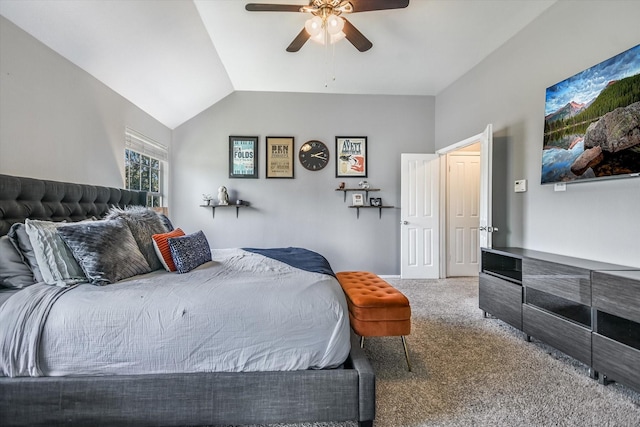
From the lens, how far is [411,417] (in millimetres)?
1528

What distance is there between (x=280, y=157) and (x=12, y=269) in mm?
3379

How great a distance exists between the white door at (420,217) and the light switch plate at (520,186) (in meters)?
1.43

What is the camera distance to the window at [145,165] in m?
3.52

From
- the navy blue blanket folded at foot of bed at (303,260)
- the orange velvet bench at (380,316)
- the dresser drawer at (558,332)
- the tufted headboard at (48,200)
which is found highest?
the tufted headboard at (48,200)

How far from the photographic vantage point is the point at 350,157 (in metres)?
4.62

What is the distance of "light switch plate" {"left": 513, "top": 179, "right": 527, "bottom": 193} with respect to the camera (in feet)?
9.64

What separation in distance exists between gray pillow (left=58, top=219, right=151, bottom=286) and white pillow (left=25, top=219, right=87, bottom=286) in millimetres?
39

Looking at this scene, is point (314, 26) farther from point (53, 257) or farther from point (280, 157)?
point (53, 257)

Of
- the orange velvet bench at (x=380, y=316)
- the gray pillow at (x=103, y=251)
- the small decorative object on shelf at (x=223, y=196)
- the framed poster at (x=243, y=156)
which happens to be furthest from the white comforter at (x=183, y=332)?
the framed poster at (x=243, y=156)

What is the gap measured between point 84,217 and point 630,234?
13.4 ft

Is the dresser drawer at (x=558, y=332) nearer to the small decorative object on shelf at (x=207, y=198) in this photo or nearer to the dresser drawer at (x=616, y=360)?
the dresser drawer at (x=616, y=360)

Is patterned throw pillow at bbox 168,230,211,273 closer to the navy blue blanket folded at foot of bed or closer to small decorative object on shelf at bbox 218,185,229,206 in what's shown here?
the navy blue blanket folded at foot of bed

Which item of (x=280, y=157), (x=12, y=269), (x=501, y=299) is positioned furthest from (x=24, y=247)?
(x=501, y=299)

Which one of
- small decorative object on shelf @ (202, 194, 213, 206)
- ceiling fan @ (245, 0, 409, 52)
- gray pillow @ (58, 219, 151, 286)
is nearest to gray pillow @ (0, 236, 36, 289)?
gray pillow @ (58, 219, 151, 286)
